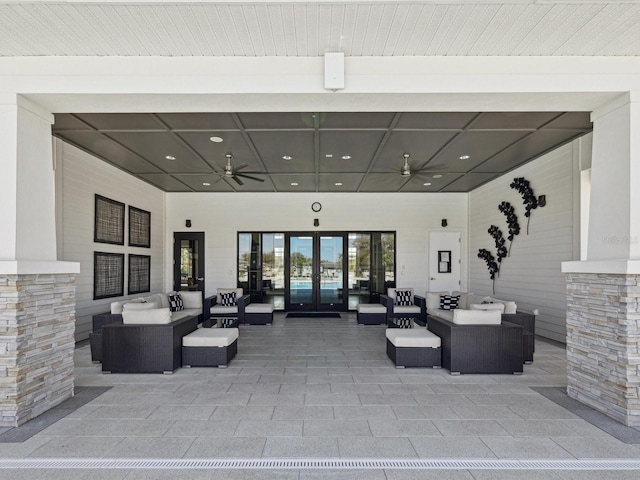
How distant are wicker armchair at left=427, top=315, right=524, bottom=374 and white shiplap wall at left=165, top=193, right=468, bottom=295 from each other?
506 centimetres

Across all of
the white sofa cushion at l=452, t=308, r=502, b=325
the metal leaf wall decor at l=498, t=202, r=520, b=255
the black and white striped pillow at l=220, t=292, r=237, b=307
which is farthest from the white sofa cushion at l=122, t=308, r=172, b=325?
the metal leaf wall decor at l=498, t=202, r=520, b=255

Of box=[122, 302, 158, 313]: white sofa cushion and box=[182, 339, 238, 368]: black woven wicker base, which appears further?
box=[122, 302, 158, 313]: white sofa cushion

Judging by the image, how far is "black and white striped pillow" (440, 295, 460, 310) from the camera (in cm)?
750

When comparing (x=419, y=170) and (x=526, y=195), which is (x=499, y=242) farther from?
(x=419, y=170)

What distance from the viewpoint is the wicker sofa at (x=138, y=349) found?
4.40m

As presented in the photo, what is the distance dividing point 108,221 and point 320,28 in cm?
580

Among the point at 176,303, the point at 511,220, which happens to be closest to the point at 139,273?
the point at 176,303

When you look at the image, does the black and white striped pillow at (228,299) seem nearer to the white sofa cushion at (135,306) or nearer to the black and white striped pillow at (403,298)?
the white sofa cushion at (135,306)

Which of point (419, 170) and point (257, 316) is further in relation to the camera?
point (257, 316)

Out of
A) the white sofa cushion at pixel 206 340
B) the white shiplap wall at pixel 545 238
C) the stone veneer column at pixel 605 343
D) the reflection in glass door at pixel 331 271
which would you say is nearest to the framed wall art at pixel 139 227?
the white sofa cushion at pixel 206 340

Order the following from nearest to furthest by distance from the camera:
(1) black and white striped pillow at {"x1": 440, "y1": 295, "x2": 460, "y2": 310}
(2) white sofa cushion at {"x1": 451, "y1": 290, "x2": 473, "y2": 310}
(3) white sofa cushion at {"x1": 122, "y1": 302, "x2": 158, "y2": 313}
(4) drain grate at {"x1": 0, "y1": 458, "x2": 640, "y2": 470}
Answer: (4) drain grate at {"x1": 0, "y1": 458, "x2": 640, "y2": 470} < (3) white sofa cushion at {"x1": 122, "y1": 302, "x2": 158, "y2": 313} < (2) white sofa cushion at {"x1": 451, "y1": 290, "x2": 473, "y2": 310} < (1) black and white striped pillow at {"x1": 440, "y1": 295, "x2": 460, "y2": 310}

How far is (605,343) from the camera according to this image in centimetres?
325

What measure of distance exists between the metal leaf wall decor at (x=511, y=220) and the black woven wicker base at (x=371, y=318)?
2.90 meters

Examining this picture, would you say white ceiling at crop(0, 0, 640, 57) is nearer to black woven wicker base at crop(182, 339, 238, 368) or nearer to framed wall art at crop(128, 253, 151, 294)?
black woven wicker base at crop(182, 339, 238, 368)
